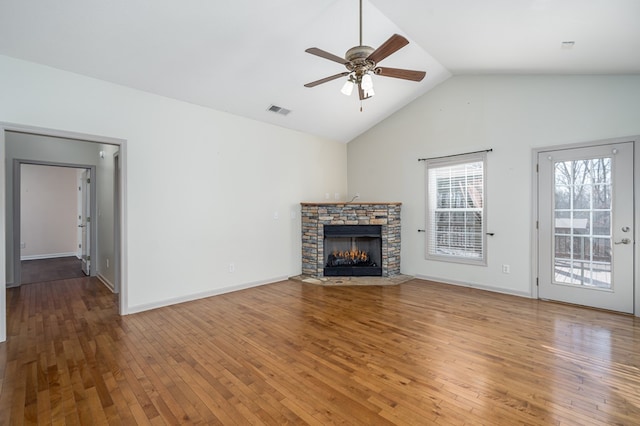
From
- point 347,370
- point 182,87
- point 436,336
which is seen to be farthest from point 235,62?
point 436,336

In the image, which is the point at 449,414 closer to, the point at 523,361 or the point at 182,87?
the point at 523,361

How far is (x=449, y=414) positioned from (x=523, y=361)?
1.14m

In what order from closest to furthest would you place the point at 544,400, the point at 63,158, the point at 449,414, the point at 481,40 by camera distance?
the point at 449,414
the point at 544,400
the point at 481,40
the point at 63,158

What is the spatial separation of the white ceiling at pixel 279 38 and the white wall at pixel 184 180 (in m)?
0.26

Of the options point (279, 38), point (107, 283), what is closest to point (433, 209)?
point (279, 38)

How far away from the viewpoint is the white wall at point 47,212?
790 centimetres

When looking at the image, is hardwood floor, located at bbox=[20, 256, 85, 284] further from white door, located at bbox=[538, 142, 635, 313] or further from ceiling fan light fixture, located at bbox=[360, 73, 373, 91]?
white door, located at bbox=[538, 142, 635, 313]

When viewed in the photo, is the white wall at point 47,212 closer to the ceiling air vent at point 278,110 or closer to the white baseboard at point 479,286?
the ceiling air vent at point 278,110

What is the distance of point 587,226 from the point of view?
4.04 m

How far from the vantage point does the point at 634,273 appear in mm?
3723

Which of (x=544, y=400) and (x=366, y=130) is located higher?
(x=366, y=130)

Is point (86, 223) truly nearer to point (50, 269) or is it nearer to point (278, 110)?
point (50, 269)

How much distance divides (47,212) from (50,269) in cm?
247

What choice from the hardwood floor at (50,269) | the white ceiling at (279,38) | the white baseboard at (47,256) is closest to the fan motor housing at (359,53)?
the white ceiling at (279,38)
